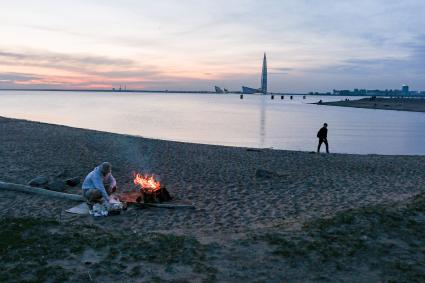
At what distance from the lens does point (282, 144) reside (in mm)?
34219

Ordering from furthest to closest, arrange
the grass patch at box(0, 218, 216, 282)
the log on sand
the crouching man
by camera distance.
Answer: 1. the log on sand
2. the crouching man
3. the grass patch at box(0, 218, 216, 282)

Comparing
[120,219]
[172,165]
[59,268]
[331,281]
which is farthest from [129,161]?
[331,281]

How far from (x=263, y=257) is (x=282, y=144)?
2754cm

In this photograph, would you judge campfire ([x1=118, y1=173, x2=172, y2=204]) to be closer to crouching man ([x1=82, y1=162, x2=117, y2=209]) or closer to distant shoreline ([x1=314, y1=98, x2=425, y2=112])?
crouching man ([x1=82, y1=162, x2=117, y2=209])

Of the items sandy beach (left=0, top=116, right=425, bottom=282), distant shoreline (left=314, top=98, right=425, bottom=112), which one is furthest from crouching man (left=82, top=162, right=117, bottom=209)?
distant shoreline (left=314, top=98, right=425, bottom=112)

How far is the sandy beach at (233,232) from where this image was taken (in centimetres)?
673

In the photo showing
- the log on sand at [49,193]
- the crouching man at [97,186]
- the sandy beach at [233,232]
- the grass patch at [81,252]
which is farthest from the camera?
the log on sand at [49,193]

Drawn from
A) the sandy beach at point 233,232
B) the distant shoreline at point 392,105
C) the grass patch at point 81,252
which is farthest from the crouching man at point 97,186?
the distant shoreline at point 392,105

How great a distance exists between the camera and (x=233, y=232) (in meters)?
8.73

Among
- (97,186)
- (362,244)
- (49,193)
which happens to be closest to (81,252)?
(97,186)

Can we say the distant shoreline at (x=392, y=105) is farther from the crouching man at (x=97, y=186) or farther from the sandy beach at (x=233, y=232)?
the crouching man at (x=97, y=186)

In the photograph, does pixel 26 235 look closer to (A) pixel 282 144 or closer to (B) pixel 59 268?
(B) pixel 59 268

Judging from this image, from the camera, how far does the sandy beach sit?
6734 mm

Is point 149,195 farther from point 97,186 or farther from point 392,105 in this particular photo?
point 392,105
